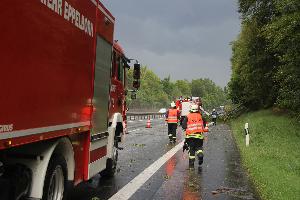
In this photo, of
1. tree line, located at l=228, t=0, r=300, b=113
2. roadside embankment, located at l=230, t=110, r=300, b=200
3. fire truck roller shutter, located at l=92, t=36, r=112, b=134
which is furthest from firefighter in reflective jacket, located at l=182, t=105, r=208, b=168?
tree line, located at l=228, t=0, r=300, b=113

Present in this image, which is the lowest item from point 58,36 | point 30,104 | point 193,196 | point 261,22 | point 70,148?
point 193,196

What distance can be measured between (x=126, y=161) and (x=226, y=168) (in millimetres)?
2752

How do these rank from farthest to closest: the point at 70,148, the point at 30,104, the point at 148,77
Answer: the point at 148,77 → the point at 70,148 → the point at 30,104

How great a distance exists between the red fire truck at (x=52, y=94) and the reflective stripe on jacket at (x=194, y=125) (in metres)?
4.76

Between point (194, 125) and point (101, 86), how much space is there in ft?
17.5

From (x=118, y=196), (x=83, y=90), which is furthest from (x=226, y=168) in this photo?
(x=83, y=90)

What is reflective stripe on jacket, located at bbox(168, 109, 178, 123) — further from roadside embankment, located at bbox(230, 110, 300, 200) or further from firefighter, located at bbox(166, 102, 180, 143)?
roadside embankment, located at bbox(230, 110, 300, 200)

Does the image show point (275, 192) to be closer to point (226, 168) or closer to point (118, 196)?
point (118, 196)

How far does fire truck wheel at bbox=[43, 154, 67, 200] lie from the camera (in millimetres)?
5609

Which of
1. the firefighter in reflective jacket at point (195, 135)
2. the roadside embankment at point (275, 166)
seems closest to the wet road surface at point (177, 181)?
the roadside embankment at point (275, 166)

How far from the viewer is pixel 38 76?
4918mm

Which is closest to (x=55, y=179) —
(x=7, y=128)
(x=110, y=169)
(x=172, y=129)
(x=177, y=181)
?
(x=7, y=128)

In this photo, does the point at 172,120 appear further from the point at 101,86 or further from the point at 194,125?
the point at 101,86

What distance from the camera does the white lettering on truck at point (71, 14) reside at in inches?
207
